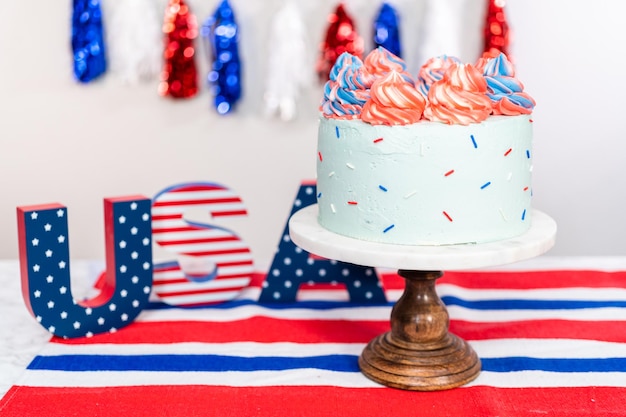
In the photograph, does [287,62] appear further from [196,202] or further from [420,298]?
[420,298]

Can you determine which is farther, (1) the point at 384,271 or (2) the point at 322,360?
(1) the point at 384,271

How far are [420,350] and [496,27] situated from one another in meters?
1.29

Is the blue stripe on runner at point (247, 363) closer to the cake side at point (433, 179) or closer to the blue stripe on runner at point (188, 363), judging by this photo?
the blue stripe on runner at point (188, 363)

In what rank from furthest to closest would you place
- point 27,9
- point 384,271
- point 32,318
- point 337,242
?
1. point 27,9
2. point 384,271
3. point 32,318
4. point 337,242

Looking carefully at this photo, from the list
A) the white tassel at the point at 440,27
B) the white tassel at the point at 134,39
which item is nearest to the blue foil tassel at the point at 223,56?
the white tassel at the point at 134,39

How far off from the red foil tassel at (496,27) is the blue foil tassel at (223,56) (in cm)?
81

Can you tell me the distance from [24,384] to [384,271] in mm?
1057

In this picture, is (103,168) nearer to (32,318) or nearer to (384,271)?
(32,318)

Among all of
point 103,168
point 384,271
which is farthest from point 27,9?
point 384,271

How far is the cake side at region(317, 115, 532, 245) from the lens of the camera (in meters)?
1.25

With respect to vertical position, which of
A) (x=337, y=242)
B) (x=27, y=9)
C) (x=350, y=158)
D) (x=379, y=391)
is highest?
(x=27, y=9)

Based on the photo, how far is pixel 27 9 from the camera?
235 cm

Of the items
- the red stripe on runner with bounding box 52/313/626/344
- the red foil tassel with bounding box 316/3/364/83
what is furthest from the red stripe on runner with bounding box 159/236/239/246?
the red foil tassel with bounding box 316/3/364/83

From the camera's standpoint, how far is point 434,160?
1.25 m
